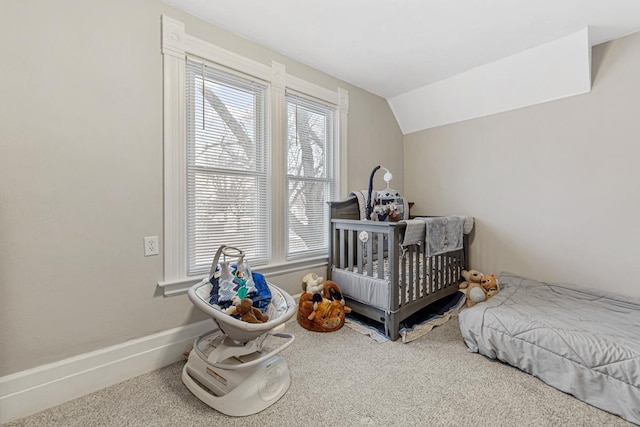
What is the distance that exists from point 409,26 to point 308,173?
1.36 meters

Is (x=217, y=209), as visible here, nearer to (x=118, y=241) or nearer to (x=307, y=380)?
(x=118, y=241)

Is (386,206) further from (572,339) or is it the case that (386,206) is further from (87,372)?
(87,372)

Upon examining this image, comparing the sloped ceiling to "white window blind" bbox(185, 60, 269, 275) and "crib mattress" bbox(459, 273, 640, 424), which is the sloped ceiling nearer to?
"white window blind" bbox(185, 60, 269, 275)

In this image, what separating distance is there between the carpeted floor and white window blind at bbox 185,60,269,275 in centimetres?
76

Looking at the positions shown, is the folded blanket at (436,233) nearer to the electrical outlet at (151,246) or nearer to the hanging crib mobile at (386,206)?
the hanging crib mobile at (386,206)

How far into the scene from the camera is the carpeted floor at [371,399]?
1.31 m

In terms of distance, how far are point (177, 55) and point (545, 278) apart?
136 inches

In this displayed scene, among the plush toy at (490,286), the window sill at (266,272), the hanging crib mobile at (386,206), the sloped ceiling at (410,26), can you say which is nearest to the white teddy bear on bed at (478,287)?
the plush toy at (490,286)

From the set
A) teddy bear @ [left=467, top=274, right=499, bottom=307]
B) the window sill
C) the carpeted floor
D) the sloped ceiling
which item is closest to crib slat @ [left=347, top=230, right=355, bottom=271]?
the window sill

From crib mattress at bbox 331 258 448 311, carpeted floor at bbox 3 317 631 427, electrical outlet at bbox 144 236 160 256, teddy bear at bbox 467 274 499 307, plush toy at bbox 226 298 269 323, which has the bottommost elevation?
carpeted floor at bbox 3 317 631 427

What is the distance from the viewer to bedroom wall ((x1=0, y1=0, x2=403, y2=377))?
1.35m

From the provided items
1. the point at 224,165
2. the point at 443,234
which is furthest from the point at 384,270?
the point at 224,165

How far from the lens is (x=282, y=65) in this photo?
2.34 meters

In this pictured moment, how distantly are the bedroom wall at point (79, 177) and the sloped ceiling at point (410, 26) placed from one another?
0.49 meters
